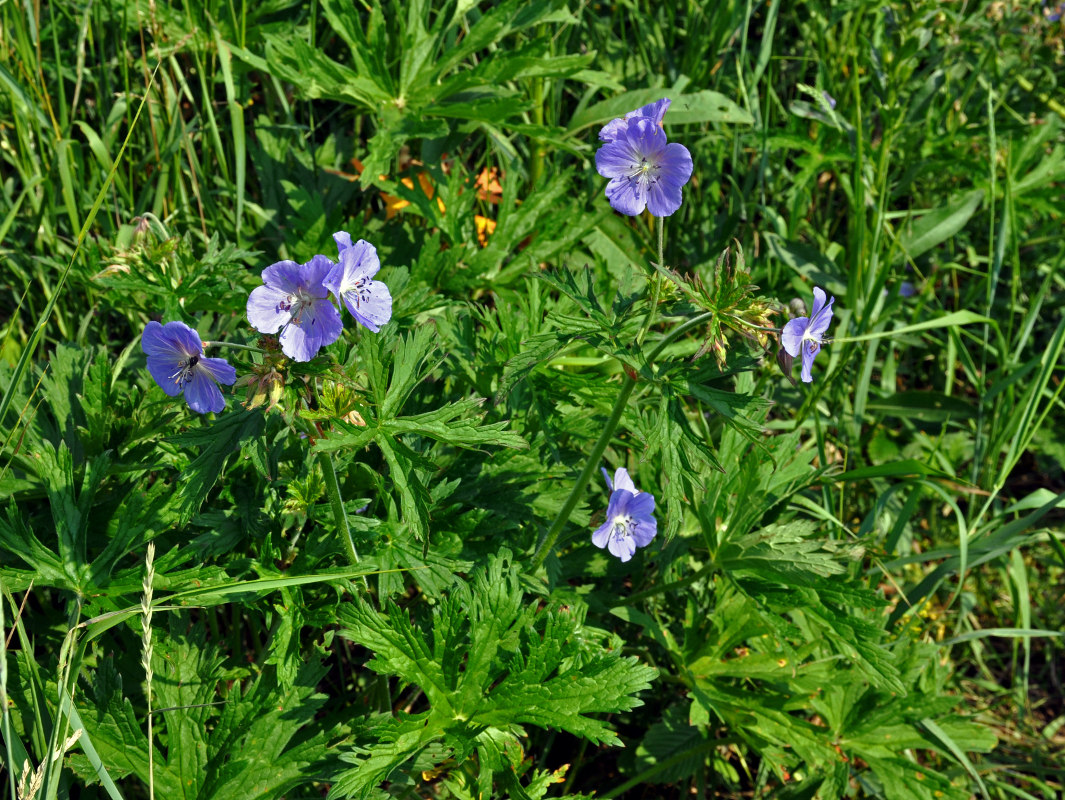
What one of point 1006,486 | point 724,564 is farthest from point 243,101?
point 1006,486

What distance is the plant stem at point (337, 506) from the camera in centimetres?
172

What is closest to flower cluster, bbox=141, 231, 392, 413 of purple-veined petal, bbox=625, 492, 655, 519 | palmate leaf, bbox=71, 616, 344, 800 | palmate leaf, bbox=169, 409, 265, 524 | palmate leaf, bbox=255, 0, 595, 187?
palmate leaf, bbox=169, 409, 265, 524

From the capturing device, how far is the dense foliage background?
1870 millimetres

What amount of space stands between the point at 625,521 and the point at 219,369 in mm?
1026

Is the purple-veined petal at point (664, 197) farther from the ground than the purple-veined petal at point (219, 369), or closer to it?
farther from the ground

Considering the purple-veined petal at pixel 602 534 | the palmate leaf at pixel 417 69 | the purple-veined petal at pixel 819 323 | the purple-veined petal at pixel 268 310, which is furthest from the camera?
the palmate leaf at pixel 417 69

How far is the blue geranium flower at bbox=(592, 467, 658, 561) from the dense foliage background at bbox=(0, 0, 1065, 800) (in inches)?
2.0

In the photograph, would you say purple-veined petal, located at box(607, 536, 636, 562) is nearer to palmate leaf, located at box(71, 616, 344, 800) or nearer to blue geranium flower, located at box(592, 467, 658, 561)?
blue geranium flower, located at box(592, 467, 658, 561)

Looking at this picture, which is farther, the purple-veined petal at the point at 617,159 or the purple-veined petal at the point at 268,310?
Answer: the purple-veined petal at the point at 617,159

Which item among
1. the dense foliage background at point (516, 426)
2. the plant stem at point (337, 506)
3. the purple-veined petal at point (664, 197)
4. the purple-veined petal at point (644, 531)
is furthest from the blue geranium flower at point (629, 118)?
the purple-veined petal at point (644, 531)

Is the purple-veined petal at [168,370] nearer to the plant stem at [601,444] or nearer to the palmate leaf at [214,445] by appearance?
the palmate leaf at [214,445]

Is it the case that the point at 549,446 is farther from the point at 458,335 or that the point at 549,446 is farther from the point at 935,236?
the point at 935,236

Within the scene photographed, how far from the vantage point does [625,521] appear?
7.06 feet

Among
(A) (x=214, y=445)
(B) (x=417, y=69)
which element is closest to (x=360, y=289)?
(A) (x=214, y=445)
